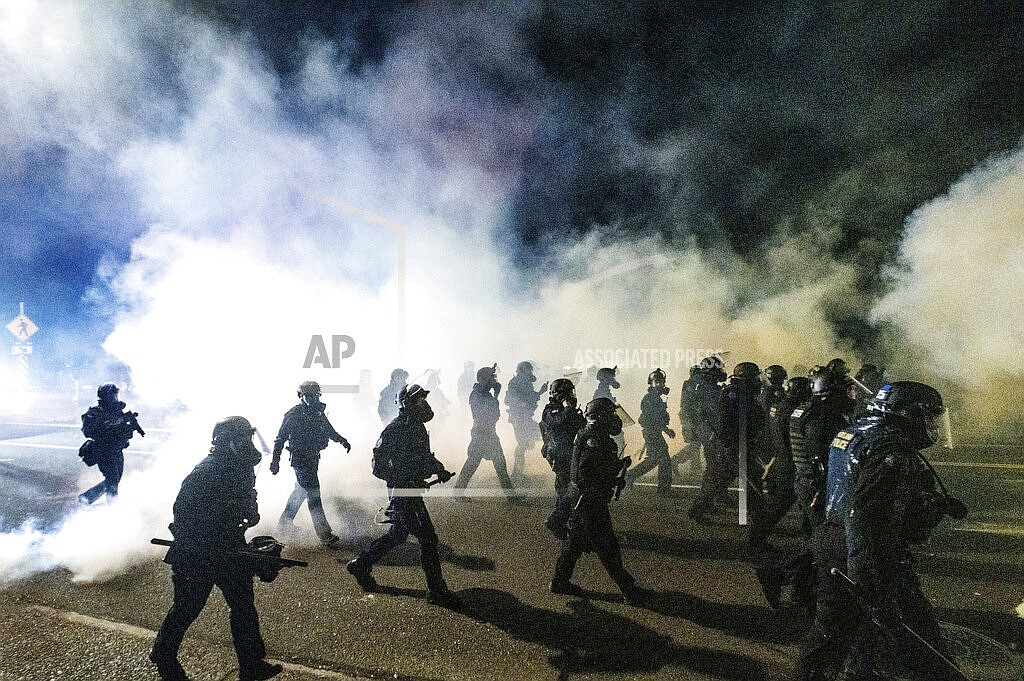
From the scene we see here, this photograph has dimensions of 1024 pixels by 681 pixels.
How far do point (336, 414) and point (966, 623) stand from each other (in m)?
11.3

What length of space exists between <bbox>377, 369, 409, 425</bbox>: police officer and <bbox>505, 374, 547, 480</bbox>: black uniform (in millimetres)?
1614

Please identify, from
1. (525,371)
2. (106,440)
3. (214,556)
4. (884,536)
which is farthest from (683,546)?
(106,440)

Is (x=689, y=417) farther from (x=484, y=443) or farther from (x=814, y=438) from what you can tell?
(x=814, y=438)

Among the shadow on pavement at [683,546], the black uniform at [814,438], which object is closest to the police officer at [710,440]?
the shadow on pavement at [683,546]

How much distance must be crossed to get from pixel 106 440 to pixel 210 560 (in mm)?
3990

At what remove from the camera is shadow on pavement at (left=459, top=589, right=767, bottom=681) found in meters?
2.83

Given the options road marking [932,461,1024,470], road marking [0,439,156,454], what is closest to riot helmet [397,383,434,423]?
road marking [932,461,1024,470]

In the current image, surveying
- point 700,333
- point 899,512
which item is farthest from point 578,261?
point 899,512

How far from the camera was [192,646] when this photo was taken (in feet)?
10.5

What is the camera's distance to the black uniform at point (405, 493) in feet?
12.0

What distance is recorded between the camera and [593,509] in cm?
361

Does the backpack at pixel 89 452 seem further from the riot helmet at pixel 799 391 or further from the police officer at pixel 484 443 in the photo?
the riot helmet at pixel 799 391

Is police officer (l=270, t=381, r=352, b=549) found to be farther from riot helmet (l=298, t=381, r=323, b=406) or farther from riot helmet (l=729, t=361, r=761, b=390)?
riot helmet (l=729, t=361, r=761, b=390)

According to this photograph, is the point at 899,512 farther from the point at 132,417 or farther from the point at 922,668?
the point at 132,417
